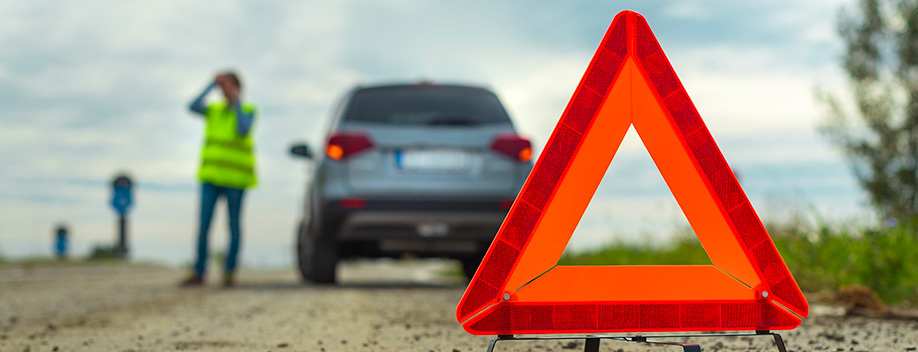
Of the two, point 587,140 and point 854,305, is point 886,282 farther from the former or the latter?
point 587,140

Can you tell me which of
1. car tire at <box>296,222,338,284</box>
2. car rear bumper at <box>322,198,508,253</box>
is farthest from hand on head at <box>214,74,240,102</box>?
car rear bumper at <box>322,198,508,253</box>

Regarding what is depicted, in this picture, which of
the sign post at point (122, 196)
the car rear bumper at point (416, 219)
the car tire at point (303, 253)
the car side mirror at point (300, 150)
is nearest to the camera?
the car rear bumper at point (416, 219)

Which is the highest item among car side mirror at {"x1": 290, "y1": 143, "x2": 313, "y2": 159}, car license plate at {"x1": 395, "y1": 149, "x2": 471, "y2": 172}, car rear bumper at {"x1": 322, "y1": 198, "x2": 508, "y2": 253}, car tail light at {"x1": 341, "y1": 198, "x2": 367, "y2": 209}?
car side mirror at {"x1": 290, "y1": 143, "x2": 313, "y2": 159}

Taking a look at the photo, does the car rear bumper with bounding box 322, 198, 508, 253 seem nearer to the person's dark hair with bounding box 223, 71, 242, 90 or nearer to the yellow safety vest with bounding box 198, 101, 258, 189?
the yellow safety vest with bounding box 198, 101, 258, 189

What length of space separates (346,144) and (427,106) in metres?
0.82

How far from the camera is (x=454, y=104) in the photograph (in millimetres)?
7184

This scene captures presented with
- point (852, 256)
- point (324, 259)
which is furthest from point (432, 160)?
point (852, 256)

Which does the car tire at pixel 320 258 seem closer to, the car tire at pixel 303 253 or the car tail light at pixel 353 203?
the car tire at pixel 303 253

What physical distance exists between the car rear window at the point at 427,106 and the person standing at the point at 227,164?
156cm

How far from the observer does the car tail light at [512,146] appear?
687cm

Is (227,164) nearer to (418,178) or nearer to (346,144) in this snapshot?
(346,144)

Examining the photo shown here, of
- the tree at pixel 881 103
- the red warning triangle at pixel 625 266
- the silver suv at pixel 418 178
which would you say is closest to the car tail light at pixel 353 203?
the silver suv at pixel 418 178

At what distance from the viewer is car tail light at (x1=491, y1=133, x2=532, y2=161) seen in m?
6.87

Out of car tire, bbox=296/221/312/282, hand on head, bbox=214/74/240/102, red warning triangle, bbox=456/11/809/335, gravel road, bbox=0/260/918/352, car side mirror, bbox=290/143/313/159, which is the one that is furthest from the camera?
hand on head, bbox=214/74/240/102
